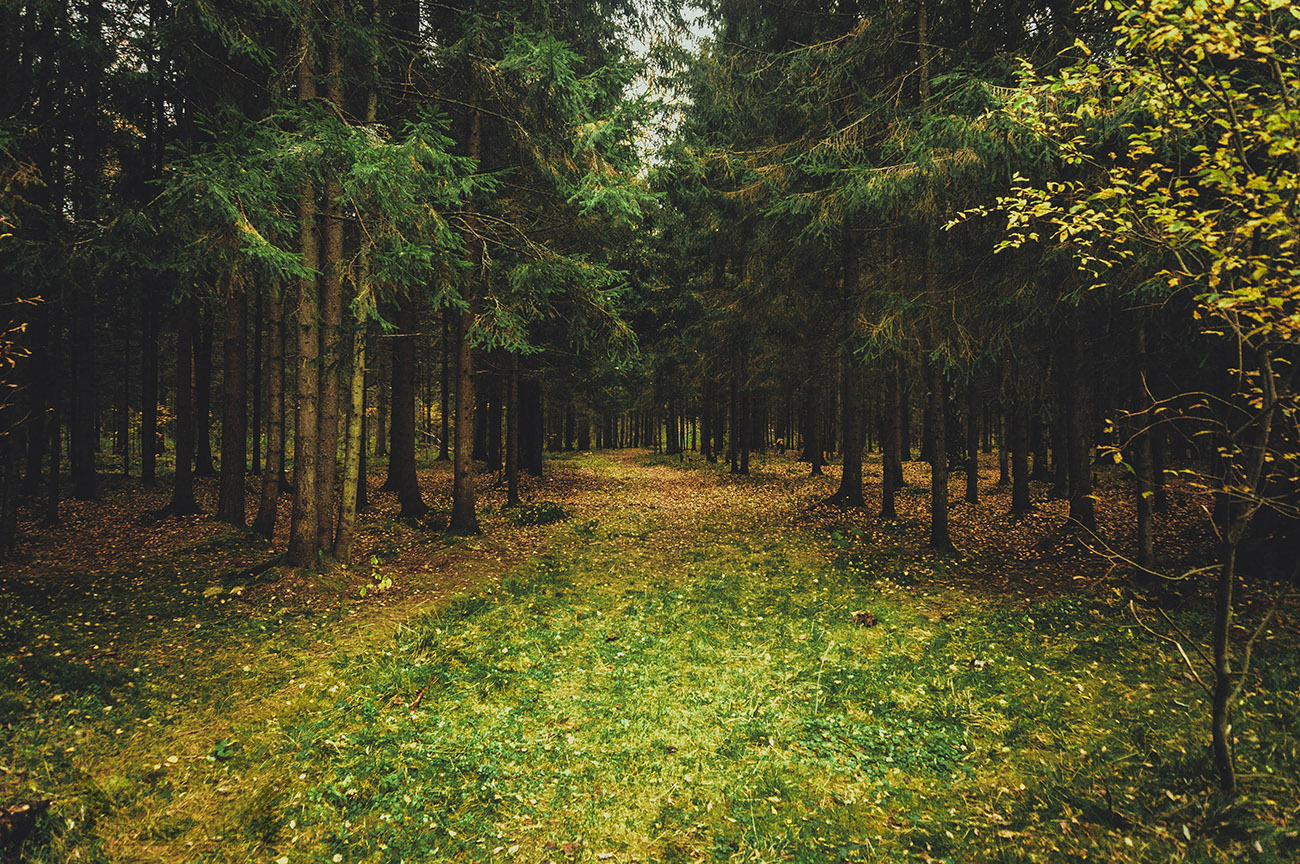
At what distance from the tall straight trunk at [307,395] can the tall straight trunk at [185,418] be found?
6.21 meters

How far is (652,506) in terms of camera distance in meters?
17.1

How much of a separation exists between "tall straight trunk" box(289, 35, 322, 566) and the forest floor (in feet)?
2.03

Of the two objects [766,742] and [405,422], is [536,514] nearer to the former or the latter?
[405,422]

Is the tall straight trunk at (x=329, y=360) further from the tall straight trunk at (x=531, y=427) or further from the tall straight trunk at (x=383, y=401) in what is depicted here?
the tall straight trunk at (x=531, y=427)

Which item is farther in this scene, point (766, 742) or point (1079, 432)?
point (1079, 432)

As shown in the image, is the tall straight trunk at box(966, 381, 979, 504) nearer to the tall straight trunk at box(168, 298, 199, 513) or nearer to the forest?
the forest

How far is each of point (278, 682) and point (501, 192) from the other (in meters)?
11.2

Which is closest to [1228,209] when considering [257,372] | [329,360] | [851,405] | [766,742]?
[766,742]

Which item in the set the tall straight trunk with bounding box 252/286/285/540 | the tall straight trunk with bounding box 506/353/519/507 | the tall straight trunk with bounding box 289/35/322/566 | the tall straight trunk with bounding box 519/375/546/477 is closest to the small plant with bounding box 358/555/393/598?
the tall straight trunk with bounding box 289/35/322/566

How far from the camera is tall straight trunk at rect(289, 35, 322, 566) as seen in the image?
8.29 m

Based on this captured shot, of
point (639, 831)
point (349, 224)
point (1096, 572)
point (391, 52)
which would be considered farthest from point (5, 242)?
point (1096, 572)

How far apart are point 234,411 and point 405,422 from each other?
379 centimetres

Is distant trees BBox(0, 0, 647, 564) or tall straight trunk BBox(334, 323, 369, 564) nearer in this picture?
distant trees BBox(0, 0, 647, 564)

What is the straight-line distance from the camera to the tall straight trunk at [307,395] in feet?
27.2
